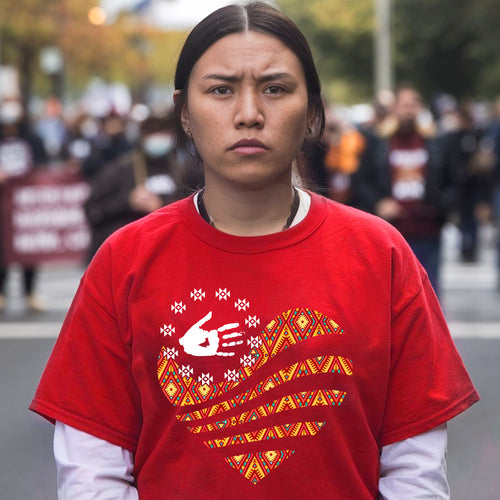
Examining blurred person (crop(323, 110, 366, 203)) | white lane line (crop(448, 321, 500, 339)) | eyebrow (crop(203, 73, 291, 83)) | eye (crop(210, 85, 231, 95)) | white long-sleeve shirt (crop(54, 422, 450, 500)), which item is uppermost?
eyebrow (crop(203, 73, 291, 83))

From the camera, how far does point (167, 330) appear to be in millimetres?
2189

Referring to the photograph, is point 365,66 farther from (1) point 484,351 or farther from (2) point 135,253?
(2) point 135,253

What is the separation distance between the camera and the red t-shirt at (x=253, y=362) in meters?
2.18

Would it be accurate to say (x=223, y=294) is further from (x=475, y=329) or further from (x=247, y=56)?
(x=475, y=329)

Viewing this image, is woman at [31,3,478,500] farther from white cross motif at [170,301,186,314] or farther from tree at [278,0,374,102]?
tree at [278,0,374,102]

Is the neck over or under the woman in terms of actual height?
over

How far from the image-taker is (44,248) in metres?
12.4

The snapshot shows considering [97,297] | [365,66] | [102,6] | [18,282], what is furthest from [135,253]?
[365,66]

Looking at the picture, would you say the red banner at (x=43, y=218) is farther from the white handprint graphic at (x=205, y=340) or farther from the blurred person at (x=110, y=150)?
→ the white handprint graphic at (x=205, y=340)

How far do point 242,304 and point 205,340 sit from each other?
94mm

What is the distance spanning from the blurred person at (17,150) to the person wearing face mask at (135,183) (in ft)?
13.0

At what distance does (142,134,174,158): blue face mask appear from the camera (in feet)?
25.2

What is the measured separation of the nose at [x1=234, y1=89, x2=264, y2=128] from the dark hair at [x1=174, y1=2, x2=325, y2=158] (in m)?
0.12

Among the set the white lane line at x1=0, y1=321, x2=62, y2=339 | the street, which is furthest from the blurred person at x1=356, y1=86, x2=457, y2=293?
the white lane line at x1=0, y1=321, x2=62, y2=339
